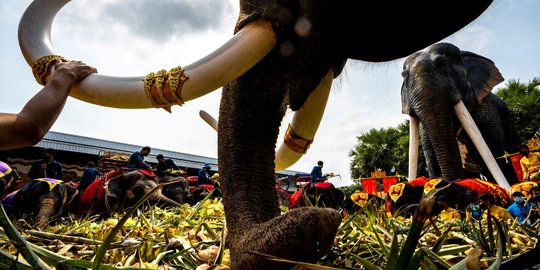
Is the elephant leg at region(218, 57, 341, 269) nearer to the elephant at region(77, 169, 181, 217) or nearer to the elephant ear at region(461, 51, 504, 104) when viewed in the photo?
the elephant at region(77, 169, 181, 217)

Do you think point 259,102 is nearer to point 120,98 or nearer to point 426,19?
point 120,98

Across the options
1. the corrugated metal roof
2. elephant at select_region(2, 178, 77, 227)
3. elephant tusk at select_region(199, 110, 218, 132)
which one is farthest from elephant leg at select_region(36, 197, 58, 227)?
the corrugated metal roof

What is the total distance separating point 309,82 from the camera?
46.3 inches

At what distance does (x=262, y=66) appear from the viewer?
116cm

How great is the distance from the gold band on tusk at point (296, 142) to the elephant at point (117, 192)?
12.7ft

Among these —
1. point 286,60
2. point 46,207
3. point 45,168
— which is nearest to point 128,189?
point 46,207

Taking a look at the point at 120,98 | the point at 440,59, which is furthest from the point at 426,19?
the point at 440,59

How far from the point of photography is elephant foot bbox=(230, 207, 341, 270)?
2.69ft

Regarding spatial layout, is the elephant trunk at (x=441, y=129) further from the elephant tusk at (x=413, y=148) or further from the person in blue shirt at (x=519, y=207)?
the elephant tusk at (x=413, y=148)

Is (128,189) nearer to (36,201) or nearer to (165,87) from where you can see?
(36,201)

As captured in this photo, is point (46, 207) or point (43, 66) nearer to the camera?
point (43, 66)

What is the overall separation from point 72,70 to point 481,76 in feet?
21.3

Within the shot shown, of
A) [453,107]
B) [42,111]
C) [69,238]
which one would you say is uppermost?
[453,107]

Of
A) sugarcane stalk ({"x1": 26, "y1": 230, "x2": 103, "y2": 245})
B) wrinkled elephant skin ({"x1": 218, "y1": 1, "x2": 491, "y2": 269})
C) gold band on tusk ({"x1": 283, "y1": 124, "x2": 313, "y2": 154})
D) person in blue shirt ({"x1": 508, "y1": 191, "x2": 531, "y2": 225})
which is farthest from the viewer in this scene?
person in blue shirt ({"x1": 508, "y1": 191, "x2": 531, "y2": 225})
